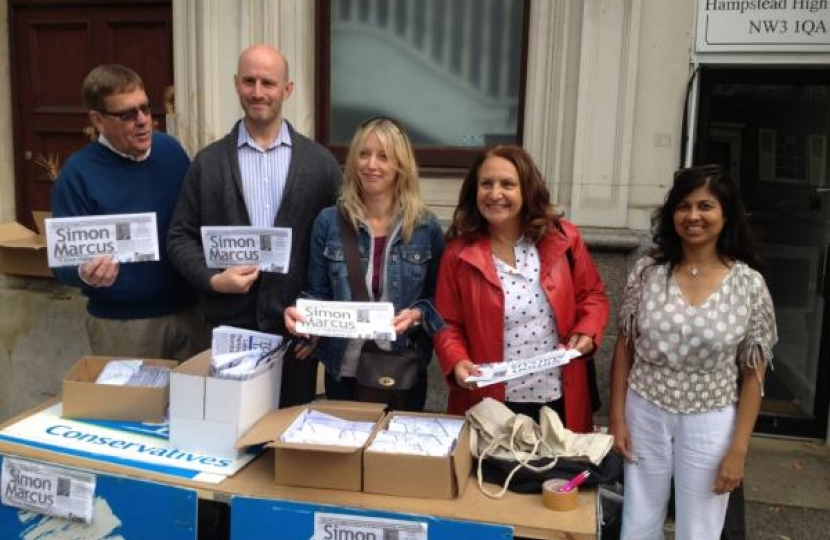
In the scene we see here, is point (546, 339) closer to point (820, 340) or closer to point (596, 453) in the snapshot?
point (596, 453)

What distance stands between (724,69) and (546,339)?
261 cm

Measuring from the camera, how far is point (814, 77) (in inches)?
168

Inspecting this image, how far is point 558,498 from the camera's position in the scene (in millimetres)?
1963

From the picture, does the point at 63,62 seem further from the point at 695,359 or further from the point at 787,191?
the point at 787,191

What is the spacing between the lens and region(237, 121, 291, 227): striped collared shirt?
277cm

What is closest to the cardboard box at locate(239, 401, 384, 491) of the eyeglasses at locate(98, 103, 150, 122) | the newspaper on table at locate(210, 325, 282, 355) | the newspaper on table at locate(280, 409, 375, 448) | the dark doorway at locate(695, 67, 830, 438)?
the newspaper on table at locate(280, 409, 375, 448)

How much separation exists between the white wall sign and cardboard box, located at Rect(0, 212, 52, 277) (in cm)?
401

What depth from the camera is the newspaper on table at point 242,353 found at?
88.1 inches

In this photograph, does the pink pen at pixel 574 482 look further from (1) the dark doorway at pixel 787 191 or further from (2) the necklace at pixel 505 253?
(1) the dark doorway at pixel 787 191

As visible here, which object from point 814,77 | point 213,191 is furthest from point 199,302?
point 814,77

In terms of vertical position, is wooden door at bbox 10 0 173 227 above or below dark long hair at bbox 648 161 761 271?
above

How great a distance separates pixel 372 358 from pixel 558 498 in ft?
2.71

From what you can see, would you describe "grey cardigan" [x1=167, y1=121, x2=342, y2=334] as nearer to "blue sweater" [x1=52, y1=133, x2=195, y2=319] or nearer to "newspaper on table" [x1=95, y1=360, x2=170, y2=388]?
"blue sweater" [x1=52, y1=133, x2=195, y2=319]

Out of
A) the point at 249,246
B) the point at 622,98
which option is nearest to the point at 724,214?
the point at 249,246
